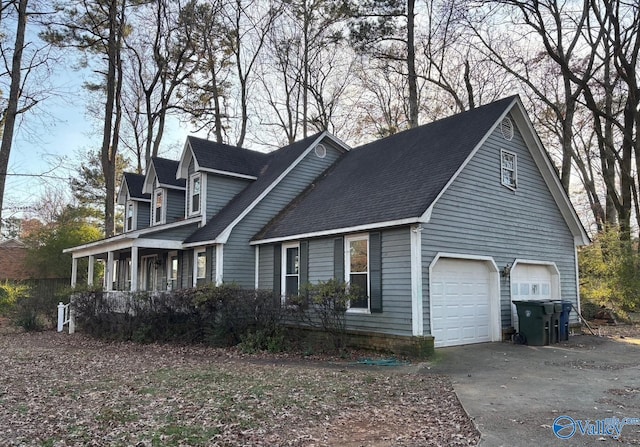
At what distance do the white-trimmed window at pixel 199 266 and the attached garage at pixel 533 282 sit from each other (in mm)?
9084

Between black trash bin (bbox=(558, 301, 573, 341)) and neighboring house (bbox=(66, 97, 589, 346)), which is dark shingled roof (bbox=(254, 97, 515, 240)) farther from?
black trash bin (bbox=(558, 301, 573, 341))

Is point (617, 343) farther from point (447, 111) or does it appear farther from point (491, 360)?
point (447, 111)

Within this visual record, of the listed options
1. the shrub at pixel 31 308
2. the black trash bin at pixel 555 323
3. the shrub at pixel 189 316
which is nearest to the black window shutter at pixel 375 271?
the shrub at pixel 189 316

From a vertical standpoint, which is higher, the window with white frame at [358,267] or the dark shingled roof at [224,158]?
the dark shingled roof at [224,158]

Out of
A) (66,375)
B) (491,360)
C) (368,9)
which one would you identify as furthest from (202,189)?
(368,9)

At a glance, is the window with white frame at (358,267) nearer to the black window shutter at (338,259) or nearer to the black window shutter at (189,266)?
the black window shutter at (338,259)

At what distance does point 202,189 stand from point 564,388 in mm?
12825

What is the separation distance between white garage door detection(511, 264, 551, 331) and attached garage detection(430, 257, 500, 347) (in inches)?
30.1

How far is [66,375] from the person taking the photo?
8875 mm

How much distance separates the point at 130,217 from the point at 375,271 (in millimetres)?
14780

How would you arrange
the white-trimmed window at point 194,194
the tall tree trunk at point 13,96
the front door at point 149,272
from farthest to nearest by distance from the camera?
the front door at point 149,272
the white-trimmed window at point 194,194
the tall tree trunk at point 13,96

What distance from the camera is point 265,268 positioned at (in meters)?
15.2

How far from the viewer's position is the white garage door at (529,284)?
13258mm

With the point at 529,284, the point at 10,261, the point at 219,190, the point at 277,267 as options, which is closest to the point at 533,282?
the point at 529,284
